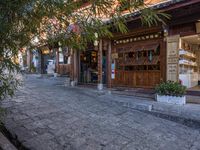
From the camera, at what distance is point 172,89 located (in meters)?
6.58

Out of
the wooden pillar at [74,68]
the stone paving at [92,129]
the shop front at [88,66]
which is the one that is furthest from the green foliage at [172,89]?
the wooden pillar at [74,68]

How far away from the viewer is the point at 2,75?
2791mm

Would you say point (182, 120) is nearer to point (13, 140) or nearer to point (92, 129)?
point (92, 129)

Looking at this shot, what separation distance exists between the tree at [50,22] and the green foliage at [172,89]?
14.2 ft

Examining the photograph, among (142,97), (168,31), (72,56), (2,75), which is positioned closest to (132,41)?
(168,31)

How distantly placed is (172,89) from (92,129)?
3348mm

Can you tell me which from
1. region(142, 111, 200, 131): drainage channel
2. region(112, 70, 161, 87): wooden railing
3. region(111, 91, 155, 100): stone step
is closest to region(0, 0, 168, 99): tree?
region(142, 111, 200, 131): drainage channel

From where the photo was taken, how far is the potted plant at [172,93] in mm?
6508

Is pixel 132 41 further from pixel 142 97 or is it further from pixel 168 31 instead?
pixel 142 97

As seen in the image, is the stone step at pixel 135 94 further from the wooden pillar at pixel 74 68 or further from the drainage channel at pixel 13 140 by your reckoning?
the drainage channel at pixel 13 140

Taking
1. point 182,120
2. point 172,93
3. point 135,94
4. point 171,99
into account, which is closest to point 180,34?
point 172,93

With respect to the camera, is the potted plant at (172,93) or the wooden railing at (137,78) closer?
the potted plant at (172,93)

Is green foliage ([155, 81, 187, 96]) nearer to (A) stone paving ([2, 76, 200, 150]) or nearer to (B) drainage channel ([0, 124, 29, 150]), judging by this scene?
(A) stone paving ([2, 76, 200, 150])

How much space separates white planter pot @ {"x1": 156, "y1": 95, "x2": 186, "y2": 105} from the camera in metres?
6.55
